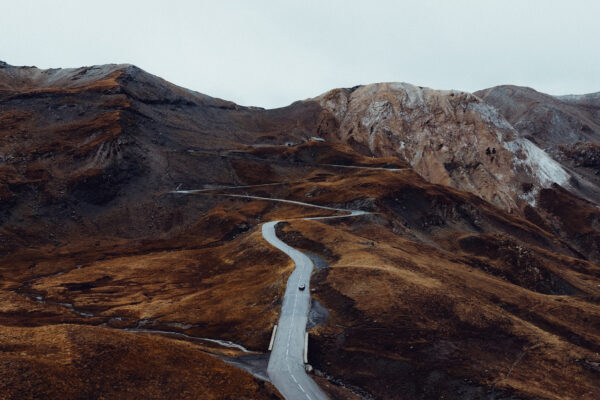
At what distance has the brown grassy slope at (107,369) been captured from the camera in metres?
20.8

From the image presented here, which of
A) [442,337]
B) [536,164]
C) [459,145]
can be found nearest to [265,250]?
[442,337]

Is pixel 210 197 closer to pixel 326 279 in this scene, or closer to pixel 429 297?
pixel 326 279

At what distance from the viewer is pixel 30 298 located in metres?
54.7

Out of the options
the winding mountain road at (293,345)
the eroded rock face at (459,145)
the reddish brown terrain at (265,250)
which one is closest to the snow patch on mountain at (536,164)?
the eroded rock face at (459,145)

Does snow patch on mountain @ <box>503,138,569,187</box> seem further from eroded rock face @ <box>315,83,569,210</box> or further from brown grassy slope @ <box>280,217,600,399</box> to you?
brown grassy slope @ <box>280,217,600,399</box>

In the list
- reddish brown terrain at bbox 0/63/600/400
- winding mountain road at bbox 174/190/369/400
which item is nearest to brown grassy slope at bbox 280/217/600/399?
reddish brown terrain at bbox 0/63/600/400

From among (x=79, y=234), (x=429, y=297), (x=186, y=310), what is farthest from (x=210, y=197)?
(x=429, y=297)

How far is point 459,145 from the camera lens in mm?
170125

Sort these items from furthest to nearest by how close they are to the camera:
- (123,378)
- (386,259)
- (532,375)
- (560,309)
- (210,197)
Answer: (210,197)
(386,259)
(560,309)
(532,375)
(123,378)

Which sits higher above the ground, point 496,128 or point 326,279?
point 496,128

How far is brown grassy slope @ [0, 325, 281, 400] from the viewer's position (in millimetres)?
20759

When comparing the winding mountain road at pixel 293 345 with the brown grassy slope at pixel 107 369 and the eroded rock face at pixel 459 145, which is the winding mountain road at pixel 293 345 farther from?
the eroded rock face at pixel 459 145

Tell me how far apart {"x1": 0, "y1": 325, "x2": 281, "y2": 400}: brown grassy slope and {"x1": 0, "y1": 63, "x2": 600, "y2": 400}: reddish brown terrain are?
0.14 metres

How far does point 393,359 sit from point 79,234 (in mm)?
87205
